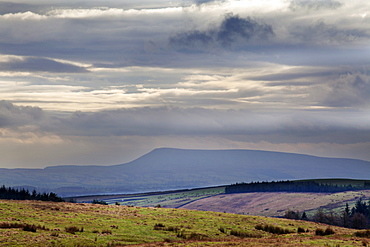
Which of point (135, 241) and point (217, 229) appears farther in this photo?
point (217, 229)

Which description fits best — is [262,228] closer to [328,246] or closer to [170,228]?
[170,228]

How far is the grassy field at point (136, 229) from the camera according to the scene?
55469 millimetres

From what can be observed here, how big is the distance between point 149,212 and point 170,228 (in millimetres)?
17274

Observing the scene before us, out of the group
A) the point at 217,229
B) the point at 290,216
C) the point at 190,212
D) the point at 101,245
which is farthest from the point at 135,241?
the point at 290,216

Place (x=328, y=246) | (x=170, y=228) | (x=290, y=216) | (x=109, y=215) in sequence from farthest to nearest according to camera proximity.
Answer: (x=290, y=216)
(x=109, y=215)
(x=170, y=228)
(x=328, y=246)

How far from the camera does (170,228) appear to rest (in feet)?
231

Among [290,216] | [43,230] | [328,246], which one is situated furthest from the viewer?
[290,216]

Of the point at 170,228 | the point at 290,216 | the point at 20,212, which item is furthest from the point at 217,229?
the point at 290,216

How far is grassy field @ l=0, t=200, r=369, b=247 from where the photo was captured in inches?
2184

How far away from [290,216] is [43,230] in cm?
13355

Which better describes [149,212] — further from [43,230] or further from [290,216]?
[290,216]

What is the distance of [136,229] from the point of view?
Result: 67.6 metres

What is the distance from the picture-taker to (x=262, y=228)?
3135 inches

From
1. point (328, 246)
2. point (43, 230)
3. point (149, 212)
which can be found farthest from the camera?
point (149, 212)
